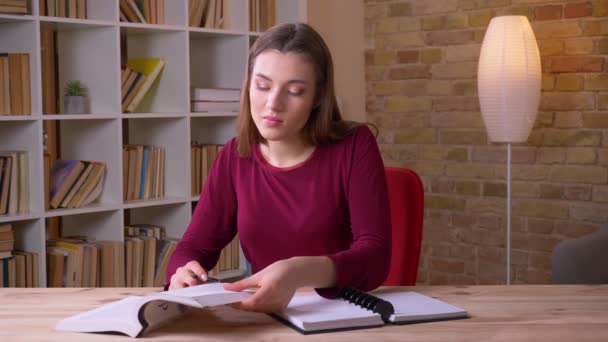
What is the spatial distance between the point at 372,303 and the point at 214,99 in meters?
2.35

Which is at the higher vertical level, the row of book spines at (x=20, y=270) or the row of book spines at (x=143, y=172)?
the row of book spines at (x=143, y=172)

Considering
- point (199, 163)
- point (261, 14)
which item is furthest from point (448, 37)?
point (199, 163)

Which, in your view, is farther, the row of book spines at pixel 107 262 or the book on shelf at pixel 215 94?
the book on shelf at pixel 215 94

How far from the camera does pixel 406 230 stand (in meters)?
2.15

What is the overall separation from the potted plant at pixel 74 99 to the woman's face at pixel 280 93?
162cm

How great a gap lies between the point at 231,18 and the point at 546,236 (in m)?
1.78

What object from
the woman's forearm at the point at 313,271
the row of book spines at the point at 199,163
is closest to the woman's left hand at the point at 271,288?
the woman's forearm at the point at 313,271

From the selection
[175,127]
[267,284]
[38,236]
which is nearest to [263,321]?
[267,284]

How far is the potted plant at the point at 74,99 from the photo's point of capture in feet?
10.7

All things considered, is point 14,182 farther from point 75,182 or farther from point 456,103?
point 456,103

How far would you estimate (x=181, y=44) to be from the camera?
354cm

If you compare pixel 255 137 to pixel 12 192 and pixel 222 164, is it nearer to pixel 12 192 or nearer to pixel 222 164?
pixel 222 164

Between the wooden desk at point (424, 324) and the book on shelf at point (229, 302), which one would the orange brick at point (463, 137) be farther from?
the book on shelf at point (229, 302)

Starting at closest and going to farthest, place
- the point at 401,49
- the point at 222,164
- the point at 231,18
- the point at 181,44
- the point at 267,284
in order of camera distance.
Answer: the point at 267,284
the point at 222,164
the point at 181,44
the point at 231,18
the point at 401,49
